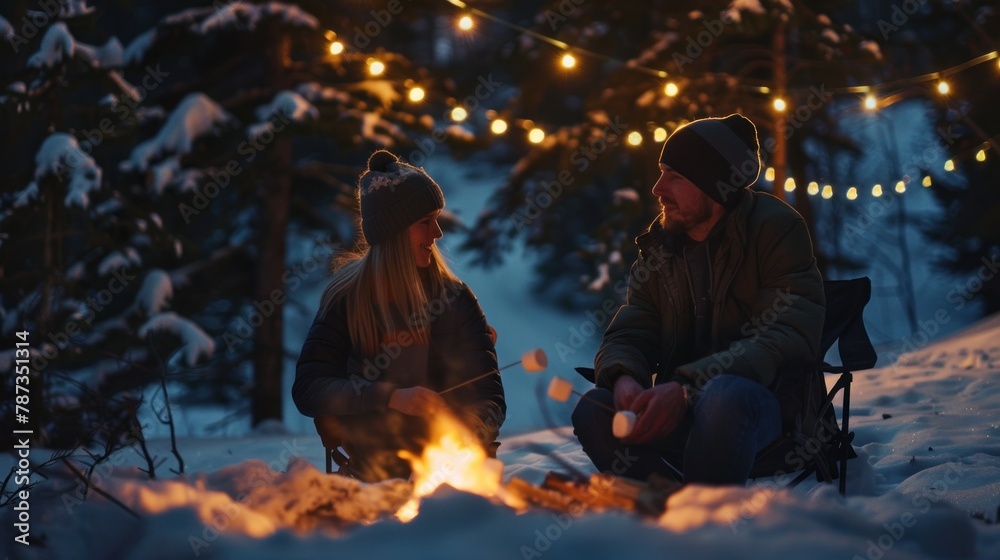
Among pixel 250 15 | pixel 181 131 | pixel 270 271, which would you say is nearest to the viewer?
pixel 181 131

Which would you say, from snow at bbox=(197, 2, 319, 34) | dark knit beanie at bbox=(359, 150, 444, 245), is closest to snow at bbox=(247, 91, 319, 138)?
snow at bbox=(197, 2, 319, 34)

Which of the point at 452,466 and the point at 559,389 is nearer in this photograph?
the point at 559,389

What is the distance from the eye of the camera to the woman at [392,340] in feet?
11.6

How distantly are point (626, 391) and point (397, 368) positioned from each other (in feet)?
3.26

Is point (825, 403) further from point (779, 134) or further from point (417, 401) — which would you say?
point (779, 134)

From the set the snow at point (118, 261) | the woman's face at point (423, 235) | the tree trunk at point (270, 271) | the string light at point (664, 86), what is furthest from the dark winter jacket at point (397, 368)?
the tree trunk at point (270, 271)

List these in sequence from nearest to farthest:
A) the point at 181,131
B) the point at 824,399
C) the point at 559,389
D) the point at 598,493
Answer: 1. the point at 598,493
2. the point at 559,389
3. the point at 824,399
4. the point at 181,131

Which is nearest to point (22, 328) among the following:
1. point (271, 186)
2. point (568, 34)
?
point (271, 186)

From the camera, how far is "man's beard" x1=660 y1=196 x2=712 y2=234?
11.1 ft

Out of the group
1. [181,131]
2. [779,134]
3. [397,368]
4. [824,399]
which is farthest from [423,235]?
[779,134]

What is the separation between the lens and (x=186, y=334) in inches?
288

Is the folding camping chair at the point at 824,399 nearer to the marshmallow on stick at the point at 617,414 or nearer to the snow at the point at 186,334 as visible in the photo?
the marshmallow on stick at the point at 617,414

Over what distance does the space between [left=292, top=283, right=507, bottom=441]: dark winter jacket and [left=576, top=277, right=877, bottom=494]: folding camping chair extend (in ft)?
1.48

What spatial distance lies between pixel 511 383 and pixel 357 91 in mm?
10131
